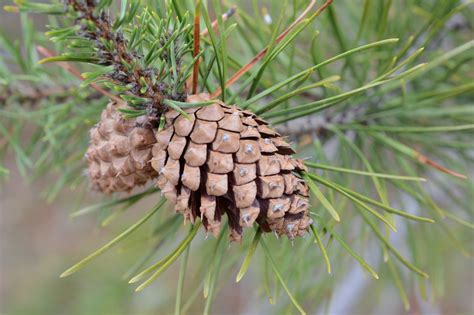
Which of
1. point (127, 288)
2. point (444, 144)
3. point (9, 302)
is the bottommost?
point (9, 302)

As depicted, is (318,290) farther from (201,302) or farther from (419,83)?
(201,302)

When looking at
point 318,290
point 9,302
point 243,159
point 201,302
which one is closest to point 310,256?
point 318,290
